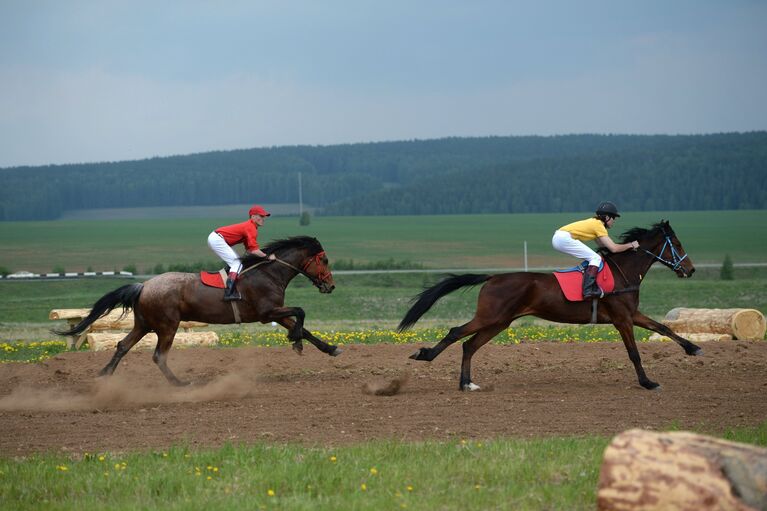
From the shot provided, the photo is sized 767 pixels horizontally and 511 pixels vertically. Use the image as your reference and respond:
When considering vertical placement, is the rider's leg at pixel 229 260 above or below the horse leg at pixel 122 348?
above

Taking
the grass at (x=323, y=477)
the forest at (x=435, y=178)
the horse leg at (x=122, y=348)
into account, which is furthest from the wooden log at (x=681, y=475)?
the forest at (x=435, y=178)

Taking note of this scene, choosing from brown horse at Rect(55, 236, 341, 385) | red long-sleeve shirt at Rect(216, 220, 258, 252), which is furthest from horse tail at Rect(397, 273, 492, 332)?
red long-sleeve shirt at Rect(216, 220, 258, 252)

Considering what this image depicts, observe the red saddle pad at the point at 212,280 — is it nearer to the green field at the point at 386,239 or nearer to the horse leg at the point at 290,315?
the horse leg at the point at 290,315

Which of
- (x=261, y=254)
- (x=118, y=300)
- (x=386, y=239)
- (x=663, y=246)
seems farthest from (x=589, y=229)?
(x=386, y=239)

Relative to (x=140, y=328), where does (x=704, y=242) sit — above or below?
below

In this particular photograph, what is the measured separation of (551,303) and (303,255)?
11.7ft

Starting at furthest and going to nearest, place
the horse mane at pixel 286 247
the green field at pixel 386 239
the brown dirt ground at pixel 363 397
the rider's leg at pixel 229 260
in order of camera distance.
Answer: the green field at pixel 386 239 → the horse mane at pixel 286 247 → the rider's leg at pixel 229 260 → the brown dirt ground at pixel 363 397

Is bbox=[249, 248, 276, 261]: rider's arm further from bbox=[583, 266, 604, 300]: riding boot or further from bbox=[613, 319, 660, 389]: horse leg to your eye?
bbox=[613, 319, 660, 389]: horse leg

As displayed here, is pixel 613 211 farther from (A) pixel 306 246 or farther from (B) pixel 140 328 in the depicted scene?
(B) pixel 140 328

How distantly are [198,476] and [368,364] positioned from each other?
291 inches

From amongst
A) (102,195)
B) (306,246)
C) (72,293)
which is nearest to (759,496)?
(306,246)

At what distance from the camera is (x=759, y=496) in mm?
6539

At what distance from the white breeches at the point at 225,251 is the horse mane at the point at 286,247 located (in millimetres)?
118

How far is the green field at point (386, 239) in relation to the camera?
223ft
